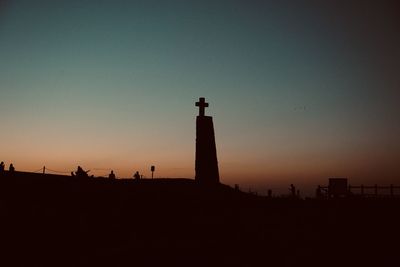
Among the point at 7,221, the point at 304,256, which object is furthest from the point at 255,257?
the point at 7,221

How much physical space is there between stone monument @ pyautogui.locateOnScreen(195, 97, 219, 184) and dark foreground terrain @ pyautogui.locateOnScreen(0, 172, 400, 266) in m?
0.68

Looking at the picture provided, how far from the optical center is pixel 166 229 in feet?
44.7

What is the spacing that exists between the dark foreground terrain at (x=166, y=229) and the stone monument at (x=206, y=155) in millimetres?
684

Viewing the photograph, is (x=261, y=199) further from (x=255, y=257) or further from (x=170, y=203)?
(x=255, y=257)

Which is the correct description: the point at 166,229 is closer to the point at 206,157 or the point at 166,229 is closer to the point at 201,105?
the point at 206,157

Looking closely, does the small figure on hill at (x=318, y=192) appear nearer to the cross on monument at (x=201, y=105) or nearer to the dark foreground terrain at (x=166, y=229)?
the dark foreground terrain at (x=166, y=229)

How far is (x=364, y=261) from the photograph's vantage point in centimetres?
1291

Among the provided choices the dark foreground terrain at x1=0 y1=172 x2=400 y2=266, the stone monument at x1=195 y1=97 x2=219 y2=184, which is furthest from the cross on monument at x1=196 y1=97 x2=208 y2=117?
the dark foreground terrain at x1=0 y1=172 x2=400 y2=266

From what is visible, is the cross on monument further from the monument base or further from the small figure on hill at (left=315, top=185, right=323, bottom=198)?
the small figure on hill at (left=315, top=185, right=323, bottom=198)

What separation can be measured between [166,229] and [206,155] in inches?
241

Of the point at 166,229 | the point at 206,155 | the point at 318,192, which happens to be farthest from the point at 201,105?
the point at 318,192

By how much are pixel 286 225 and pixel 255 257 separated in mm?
3974

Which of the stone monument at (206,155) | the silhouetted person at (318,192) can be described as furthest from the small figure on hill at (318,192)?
the stone monument at (206,155)

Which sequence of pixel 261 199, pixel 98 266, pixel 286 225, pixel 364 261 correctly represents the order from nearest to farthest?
pixel 98 266 → pixel 364 261 → pixel 286 225 → pixel 261 199
